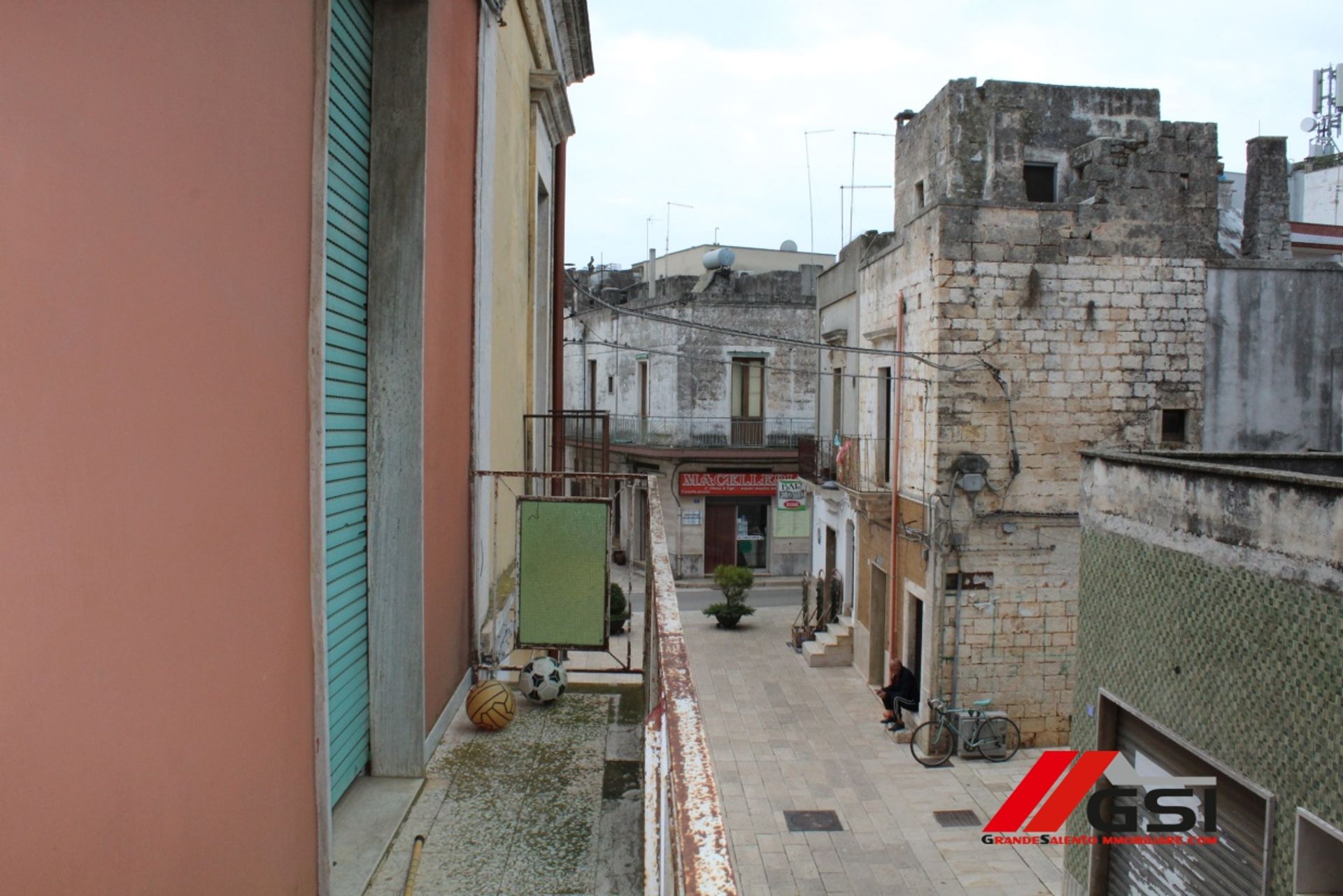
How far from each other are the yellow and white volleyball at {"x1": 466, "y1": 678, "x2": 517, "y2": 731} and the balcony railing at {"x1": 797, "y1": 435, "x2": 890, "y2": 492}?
1144 centimetres

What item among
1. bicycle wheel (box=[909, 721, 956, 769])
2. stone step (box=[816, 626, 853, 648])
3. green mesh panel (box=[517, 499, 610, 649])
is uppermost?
green mesh panel (box=[517, 499, 610, 649])

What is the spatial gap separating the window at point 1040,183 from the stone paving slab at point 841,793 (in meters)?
8.14

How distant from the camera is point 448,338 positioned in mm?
5426

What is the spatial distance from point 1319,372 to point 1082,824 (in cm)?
880

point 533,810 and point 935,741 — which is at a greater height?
point 533,810

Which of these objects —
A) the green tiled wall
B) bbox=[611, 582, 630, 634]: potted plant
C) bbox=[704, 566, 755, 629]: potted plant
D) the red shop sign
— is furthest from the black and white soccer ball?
the red shop sign

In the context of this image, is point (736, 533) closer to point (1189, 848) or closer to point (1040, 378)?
point (1040, 378)

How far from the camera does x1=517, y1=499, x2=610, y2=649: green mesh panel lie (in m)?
6.11

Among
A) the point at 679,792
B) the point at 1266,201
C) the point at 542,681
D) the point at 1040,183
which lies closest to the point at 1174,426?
the point at 1266,201

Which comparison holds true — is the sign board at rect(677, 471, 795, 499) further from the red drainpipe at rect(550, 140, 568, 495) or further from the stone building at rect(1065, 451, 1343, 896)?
the stone building at rect(1065, 451, 1343, 896)

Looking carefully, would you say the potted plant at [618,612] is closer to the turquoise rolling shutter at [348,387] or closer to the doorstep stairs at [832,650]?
the doorstep stairs at [832,650]

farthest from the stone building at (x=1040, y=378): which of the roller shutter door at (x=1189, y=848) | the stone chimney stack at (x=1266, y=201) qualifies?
the roller shutter door at (x=1189, y=848)

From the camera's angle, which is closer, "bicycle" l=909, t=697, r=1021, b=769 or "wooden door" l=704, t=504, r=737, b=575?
"bicycle" l=909, t=697, r=1021, b=769

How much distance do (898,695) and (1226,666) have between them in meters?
7.83
